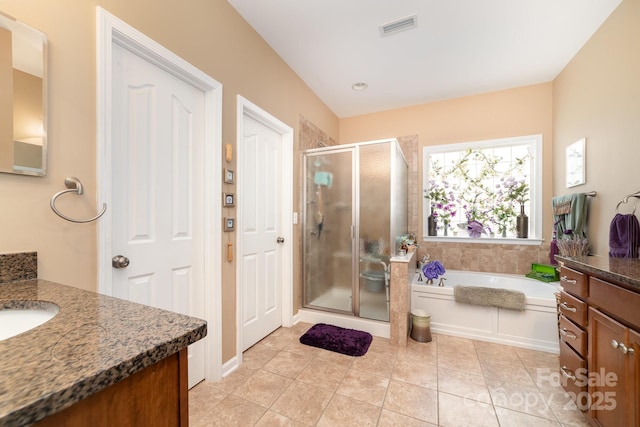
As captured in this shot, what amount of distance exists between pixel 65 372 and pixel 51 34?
131cm

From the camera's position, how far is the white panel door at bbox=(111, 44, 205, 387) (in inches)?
52.0

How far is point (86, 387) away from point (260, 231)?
197cm

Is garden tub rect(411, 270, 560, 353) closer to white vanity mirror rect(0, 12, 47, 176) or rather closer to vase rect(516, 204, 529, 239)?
vase rect(516, 204, 529, 239)

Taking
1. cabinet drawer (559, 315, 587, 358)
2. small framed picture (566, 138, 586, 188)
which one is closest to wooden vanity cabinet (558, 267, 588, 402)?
cabinet drawer (559, 315, 587, 358)

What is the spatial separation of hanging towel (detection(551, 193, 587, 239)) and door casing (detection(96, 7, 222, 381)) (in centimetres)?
293

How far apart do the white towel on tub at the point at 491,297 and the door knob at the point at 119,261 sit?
255cm

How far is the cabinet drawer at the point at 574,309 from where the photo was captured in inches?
53.2

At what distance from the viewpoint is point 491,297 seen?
2305 mm

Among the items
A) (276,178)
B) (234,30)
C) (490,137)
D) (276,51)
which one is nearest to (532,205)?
(490,137)

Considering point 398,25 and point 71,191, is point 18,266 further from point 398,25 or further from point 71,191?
point 398,25

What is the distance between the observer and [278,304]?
8.50 feet

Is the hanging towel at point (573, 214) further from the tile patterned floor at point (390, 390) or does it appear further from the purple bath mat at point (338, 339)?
the purple bath mat at point (338, 339)

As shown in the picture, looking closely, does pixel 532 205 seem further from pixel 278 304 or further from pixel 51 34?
pixel 51 34

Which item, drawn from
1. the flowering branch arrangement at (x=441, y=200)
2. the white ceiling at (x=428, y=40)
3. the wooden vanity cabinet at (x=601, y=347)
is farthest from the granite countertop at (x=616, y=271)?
A: the flowering branch arrangement at (x=441, y=200)
